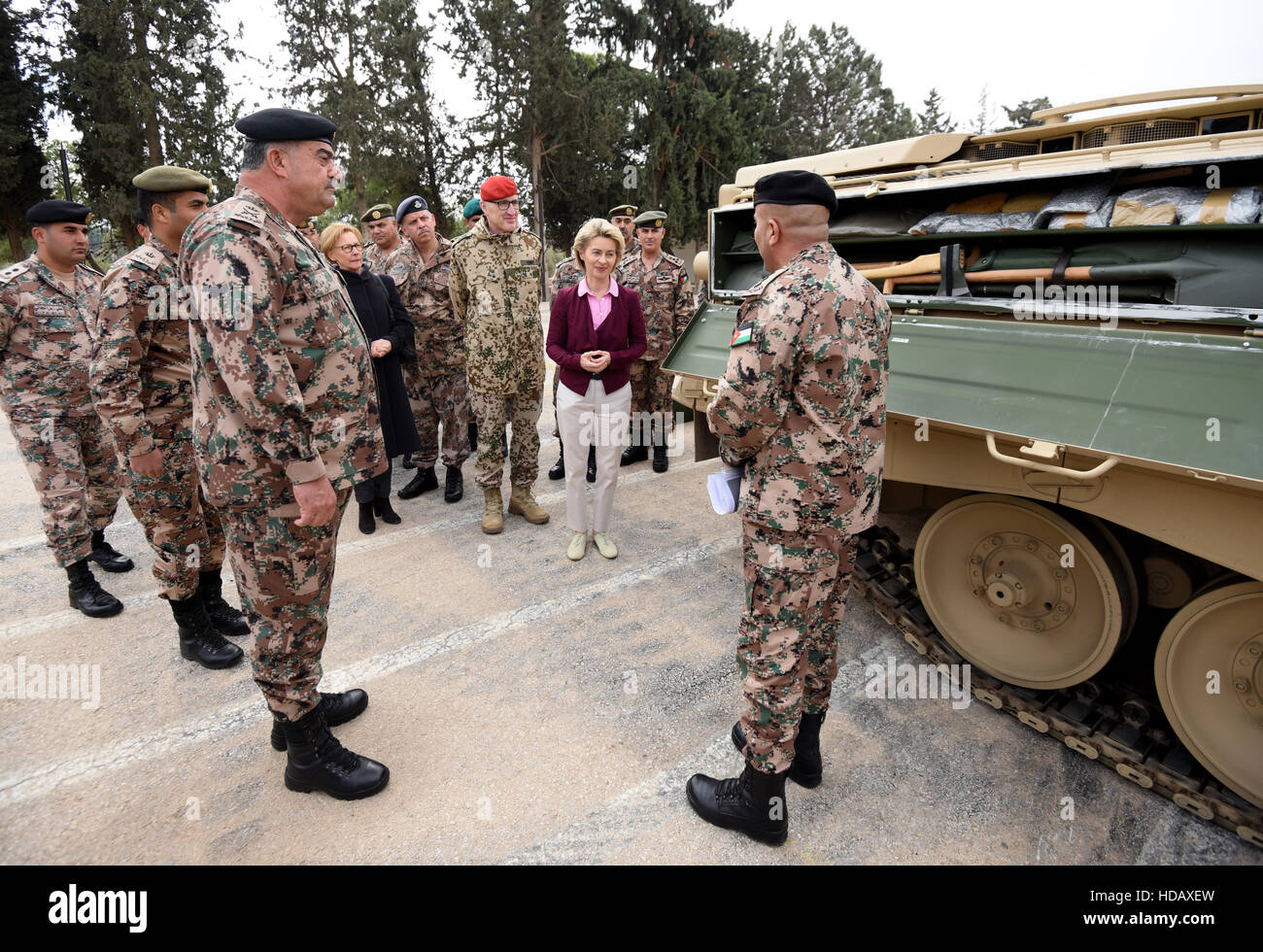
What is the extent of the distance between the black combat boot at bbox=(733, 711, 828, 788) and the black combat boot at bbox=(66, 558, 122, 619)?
3414 millimetres

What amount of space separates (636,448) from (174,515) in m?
3.96

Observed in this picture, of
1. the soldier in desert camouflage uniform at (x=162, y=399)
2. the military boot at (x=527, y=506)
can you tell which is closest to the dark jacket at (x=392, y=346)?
the military boot at (x=527, y=506)

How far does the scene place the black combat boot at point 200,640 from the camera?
10.7 feet

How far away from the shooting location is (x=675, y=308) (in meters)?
6.27

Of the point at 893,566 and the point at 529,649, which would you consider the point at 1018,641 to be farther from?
the point at 529,649

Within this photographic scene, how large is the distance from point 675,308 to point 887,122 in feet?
121

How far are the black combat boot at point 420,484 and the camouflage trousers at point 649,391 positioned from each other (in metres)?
1.86

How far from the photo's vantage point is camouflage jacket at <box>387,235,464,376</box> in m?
5.43

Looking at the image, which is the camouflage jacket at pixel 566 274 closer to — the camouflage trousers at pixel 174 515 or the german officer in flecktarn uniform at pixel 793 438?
the camouflage trousers at pixel 174 515

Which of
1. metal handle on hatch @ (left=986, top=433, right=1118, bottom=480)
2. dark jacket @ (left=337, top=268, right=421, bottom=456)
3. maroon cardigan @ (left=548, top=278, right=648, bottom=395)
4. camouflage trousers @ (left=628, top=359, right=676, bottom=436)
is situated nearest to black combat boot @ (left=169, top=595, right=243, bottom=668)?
dark jacket @ (left=337, top=268, right=421, bottom=456)

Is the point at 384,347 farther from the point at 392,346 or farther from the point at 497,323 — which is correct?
the point at 497,323

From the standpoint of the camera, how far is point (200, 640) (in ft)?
10.9

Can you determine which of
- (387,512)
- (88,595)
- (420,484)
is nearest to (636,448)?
(420,484)

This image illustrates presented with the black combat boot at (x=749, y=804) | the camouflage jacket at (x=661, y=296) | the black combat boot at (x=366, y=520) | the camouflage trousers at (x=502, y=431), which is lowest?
the black combat boot at (x=749, y=804)
